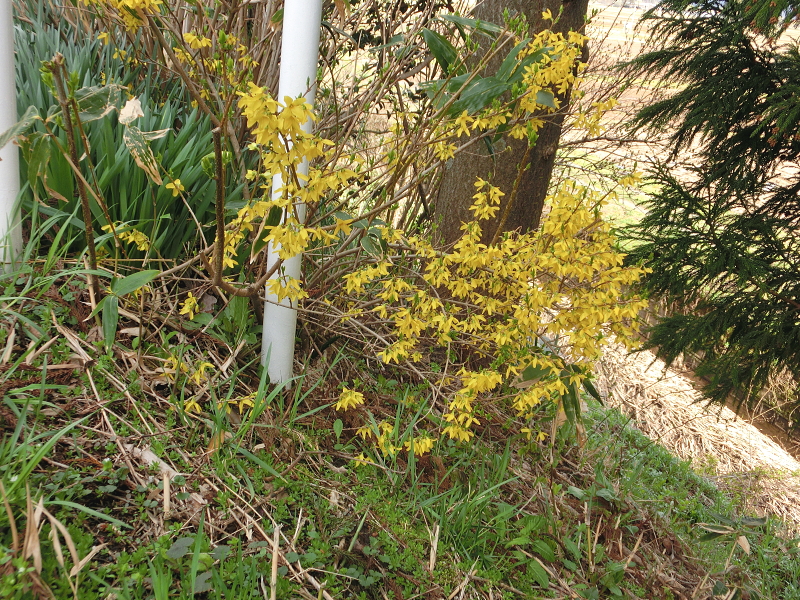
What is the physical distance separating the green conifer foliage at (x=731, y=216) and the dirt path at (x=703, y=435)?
85 centimetres

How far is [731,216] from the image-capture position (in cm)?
391

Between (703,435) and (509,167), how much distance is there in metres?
3.84

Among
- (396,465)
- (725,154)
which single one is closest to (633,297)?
(396,465)

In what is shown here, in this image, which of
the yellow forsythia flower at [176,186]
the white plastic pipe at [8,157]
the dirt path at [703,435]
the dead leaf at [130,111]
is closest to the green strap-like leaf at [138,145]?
the dead leaf at [130,111]

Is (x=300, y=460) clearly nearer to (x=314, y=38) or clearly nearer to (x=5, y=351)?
(x=5, y=351)

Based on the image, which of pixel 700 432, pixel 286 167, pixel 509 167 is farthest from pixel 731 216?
pixel 286 167

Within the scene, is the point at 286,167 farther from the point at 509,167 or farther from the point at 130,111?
the point at 509,167

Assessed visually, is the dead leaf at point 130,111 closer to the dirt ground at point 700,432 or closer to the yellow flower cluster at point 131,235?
the yellow flower cluster at point 131,235

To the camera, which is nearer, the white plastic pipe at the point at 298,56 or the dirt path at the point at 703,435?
the white plastic pipe at the point at 298,56

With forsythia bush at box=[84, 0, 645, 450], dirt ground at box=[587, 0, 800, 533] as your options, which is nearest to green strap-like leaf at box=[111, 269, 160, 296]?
forsythia bush at box=[84, 0, 645, 450]

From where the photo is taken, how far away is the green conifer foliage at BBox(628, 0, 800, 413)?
3.54 m

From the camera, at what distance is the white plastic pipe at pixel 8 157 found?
1.76 metres

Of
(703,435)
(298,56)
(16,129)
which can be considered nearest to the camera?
(16,129)

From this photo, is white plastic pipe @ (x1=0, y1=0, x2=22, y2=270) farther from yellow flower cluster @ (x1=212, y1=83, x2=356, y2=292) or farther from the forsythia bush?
yellow flower cluster @ (x1=212, y1=83, x2=356, y2=292)
